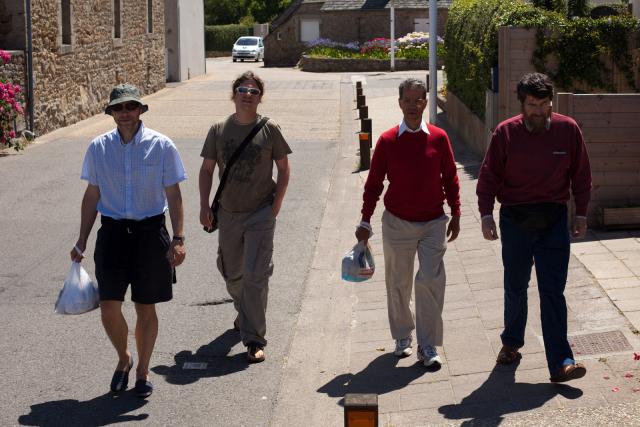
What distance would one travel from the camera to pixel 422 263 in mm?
6879

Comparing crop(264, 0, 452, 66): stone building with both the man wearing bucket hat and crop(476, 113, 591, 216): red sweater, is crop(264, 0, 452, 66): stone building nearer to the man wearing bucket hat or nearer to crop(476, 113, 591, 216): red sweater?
the man wearing bucket hat

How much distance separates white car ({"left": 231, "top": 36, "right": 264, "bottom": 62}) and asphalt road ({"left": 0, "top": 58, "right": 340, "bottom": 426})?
144 feet

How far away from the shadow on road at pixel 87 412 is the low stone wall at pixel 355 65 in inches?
1563

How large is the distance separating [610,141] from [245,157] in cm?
444

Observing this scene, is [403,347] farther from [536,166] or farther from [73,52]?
[73,52]

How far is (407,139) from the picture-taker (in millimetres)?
6785

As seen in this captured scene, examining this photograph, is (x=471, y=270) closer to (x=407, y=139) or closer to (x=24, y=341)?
(x=407, y=139)


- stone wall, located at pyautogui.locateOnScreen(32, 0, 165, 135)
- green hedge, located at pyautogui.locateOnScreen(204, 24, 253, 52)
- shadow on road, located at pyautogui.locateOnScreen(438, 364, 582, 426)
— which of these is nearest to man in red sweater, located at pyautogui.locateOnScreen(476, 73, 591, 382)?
shadow on road, located at pyautogui.locateOnScreen(438, 364, 582, 426)

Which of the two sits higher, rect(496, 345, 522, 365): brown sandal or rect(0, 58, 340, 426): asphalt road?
rect(496, 345, 522, 365): brown sandal

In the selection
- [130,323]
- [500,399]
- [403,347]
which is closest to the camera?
[500,399]

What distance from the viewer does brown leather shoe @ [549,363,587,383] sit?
623 centimetres

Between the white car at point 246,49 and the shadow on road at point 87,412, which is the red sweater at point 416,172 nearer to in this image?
the shadow on road at point 87,412

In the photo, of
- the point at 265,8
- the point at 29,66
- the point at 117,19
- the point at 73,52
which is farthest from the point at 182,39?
the point at 265,8

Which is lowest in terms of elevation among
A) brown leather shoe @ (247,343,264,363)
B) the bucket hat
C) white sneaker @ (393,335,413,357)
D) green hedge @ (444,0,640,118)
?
brown leather shoe @ (247,343,264,363)
